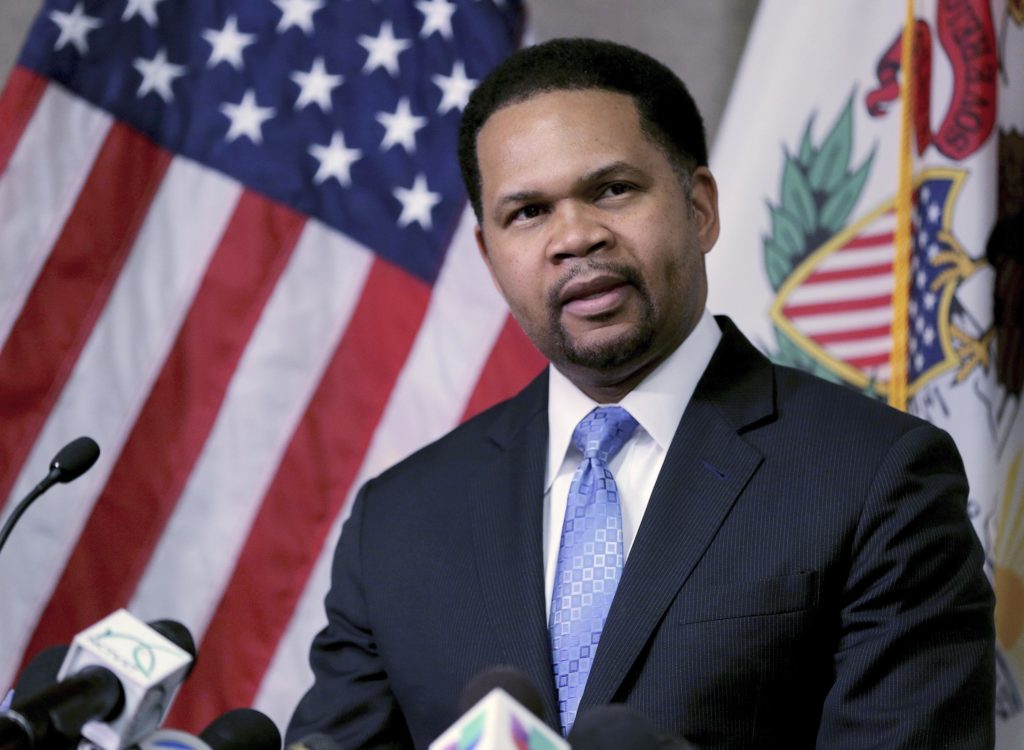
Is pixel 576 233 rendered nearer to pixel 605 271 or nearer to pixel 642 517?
pixel 605 271

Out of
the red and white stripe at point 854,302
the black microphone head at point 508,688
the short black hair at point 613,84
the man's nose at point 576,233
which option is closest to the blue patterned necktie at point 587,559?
the man's nose at point 576,233

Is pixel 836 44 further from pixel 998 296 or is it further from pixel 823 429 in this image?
pixel 823 429

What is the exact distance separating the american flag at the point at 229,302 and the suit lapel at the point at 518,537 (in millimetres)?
783

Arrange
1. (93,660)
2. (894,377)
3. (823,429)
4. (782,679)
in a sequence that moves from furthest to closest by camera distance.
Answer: (894,377), (823,429), (782,679), (93,660)

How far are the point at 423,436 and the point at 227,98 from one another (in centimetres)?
85

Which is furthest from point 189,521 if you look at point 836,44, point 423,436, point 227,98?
point 836,44

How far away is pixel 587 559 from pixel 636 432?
22 centimetres

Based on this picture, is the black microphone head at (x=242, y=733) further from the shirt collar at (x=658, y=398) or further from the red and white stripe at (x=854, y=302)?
the red and white stripe at (x=854, y=302)

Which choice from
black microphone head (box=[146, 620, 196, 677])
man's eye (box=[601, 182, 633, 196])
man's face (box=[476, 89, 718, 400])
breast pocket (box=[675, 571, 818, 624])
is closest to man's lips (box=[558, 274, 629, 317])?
man's face (box=[476, 89, 718, 400])

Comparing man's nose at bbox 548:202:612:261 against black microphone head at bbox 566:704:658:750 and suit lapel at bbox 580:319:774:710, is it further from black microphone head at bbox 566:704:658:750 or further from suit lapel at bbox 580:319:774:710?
black microphone head at bbox 566:704:658:750

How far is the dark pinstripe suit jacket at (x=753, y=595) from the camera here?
1.59 m

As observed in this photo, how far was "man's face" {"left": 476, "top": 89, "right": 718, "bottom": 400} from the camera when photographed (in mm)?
1815

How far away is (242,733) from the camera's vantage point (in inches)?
44.1

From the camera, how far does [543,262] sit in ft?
6.10
